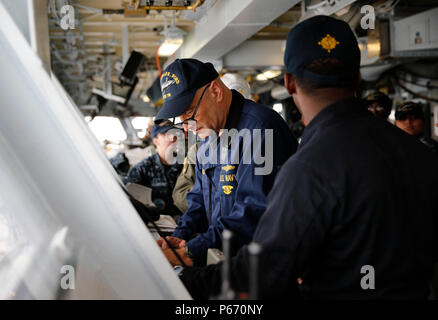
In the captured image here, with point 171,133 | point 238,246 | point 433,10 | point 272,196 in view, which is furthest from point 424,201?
point 433,10

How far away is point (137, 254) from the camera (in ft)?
2.81

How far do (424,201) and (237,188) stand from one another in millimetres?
670

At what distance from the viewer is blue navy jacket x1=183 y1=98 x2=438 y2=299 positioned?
93 cm

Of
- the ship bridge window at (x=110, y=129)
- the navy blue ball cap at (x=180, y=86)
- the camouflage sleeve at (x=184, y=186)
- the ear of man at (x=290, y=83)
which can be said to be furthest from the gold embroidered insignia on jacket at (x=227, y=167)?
the ship bridge window at (x=110, y=129)

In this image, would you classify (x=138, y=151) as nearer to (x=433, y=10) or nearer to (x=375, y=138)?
(x=433, y=10)

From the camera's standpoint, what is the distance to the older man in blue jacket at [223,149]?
1460mm

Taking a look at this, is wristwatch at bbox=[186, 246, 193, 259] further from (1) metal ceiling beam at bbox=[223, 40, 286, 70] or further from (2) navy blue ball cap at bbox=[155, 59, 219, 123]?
(1) metal ceiling beam at bbox=[223, 40, 286, 70]

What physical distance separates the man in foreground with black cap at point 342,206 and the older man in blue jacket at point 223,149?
16.4 inches

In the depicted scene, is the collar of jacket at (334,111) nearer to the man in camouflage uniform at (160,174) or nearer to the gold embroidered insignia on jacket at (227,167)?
the gold embroidered insignia on jacket at (227,167)

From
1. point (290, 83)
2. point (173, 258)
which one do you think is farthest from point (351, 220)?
point (173, 258)

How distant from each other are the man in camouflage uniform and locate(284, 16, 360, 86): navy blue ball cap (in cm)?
227

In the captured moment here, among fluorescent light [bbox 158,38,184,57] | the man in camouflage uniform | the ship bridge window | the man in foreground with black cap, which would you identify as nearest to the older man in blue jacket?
the man in foreground with black cap

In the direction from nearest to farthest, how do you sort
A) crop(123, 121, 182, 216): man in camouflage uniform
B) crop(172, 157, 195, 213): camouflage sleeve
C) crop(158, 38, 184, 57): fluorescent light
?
crop(172, 157, 195, 213): camouflage sleeve
crop(123, 121, 182, 216): man in camouflage uniform
crop(158, 38, 184, 57): fluorescent light

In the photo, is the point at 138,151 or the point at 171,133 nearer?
the point at 171,133
